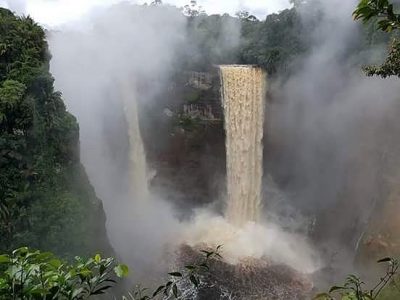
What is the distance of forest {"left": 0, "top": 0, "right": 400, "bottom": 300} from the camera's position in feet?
38.9

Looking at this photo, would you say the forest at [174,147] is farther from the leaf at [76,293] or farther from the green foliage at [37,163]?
the leaf at [76,293]

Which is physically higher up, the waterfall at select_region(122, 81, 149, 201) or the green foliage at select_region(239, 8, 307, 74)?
the green foliage at select_region(239, 8, 307, 74)

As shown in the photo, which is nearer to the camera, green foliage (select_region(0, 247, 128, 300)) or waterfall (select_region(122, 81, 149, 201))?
green foliage (select_region(0, 247, 128, 300))

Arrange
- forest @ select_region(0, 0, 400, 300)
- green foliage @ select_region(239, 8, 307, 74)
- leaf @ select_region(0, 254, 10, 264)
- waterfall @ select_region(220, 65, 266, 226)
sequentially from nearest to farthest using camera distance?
leaf @ select_region(0, 254, 10, 264)
forest @ select_region(0, 0, 400, 300)
waterfall @ select_region(220, 65, 266, 226)
green foliage @ select_region(239, 8, 307, 74)

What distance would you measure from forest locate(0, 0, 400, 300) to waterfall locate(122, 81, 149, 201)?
7 cm

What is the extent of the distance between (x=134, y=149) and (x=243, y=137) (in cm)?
497

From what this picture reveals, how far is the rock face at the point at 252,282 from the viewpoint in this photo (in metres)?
14.2

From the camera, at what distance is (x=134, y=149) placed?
760 inches

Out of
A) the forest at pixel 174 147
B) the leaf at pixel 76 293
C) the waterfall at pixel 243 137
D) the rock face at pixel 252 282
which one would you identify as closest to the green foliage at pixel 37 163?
the forest at pixel 174 147

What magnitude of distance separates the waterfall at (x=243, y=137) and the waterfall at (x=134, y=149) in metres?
3.92

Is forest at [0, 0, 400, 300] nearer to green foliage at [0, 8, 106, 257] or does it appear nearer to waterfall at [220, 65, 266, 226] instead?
green foliage at [0, 8, 106, 257]

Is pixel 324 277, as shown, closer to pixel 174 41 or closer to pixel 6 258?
pixel 174 41

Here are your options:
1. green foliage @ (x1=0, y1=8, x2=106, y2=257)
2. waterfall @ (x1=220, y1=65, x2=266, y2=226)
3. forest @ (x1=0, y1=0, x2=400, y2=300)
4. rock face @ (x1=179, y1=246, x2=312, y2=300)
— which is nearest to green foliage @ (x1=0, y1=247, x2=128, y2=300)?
forest @ (x1=0, y1=0, x2=400, y2=300)

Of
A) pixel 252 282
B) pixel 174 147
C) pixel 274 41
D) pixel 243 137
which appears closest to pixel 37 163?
pixel 252 282
